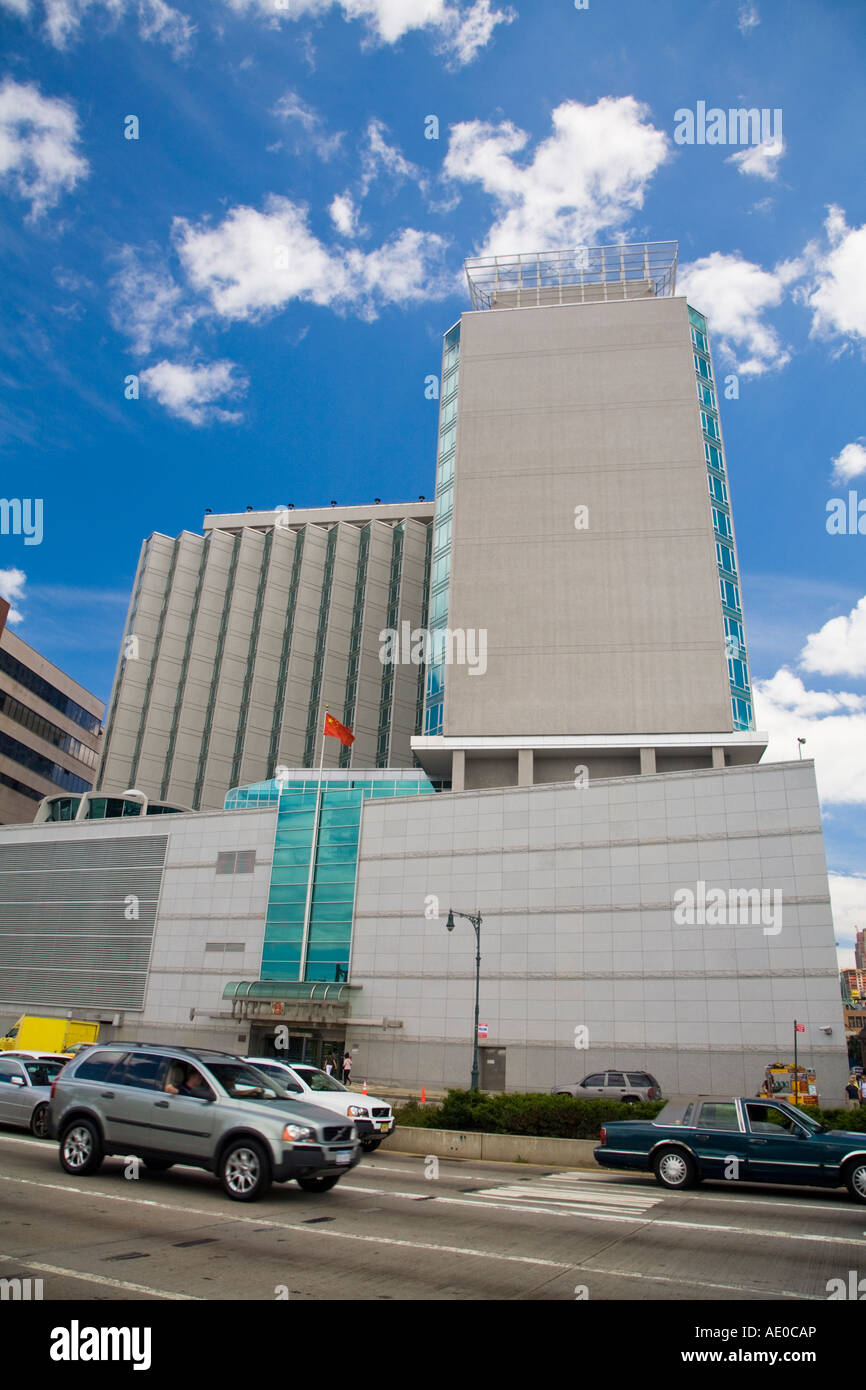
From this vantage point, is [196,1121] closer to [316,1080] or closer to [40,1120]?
[40,1120]

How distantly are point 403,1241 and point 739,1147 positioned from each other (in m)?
7.96

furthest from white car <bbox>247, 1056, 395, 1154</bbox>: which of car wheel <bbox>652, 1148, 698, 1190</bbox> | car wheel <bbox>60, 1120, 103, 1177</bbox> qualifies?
car wheel <bbox>652, 1148, 698, 1190</bbox>

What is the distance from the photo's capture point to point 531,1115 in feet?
69.9

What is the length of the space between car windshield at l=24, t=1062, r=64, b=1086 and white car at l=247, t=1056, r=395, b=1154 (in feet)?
13.1

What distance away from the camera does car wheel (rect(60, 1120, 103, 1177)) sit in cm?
1209

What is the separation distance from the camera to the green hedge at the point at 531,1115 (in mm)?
21000

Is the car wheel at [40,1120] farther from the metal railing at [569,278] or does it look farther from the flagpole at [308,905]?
the metal railing at [569,278]

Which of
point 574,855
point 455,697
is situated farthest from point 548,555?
point 574,855

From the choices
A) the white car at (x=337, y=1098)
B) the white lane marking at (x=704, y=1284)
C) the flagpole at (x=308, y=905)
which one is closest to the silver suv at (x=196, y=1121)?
the white lane marking at (x=704, y=1284)

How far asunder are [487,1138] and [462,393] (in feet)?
176

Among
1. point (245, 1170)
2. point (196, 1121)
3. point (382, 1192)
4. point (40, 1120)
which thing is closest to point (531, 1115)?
point (382, 1192)

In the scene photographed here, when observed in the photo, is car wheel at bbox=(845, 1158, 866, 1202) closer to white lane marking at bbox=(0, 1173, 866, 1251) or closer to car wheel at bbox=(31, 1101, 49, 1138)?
white lane marking at bbox=(0, 1173, 866, 1251)

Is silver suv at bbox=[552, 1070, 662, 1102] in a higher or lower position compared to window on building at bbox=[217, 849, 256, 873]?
lower

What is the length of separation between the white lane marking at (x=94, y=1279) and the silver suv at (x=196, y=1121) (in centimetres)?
356
